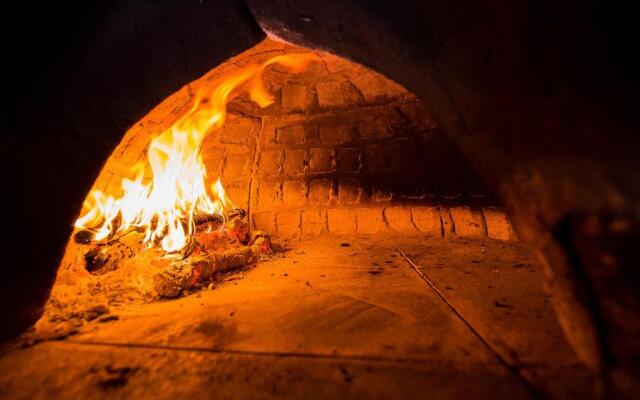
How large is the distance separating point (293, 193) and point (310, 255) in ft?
3.23

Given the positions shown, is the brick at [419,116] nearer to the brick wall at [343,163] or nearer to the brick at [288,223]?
the brick wall at [343,163]

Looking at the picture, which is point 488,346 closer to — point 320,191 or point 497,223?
point 497,223

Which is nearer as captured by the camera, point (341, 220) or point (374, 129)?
point (341, 220)

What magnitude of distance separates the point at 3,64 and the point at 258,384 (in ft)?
4.95

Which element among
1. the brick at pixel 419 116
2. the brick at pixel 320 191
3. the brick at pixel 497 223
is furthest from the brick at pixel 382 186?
the brick at pixel 497 223

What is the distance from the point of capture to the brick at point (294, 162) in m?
3.58

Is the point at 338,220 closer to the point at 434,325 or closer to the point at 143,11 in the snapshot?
the point at 434,325

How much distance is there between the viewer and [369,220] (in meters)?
3.33

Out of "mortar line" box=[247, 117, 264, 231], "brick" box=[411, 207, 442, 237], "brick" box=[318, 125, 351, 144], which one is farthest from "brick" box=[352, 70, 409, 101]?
"brick" box=[411, 207, 442, 237]

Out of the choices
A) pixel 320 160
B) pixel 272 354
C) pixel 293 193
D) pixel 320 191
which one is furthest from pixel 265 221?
pixel 272 354

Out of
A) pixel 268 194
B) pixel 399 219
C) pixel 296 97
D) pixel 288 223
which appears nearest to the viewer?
pixel 399 219

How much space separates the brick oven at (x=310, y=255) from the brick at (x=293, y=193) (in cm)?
93

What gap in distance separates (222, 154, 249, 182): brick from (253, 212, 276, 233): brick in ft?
1.73

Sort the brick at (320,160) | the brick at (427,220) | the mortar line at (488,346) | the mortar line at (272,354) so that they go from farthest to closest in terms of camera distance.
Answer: the brick at (320,160)
the brick at (427,220)
the mortar line at (272,354)
the mortar line at (488,346)
